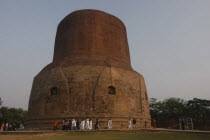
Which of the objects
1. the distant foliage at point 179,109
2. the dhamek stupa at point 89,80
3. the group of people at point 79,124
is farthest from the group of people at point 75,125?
the distant foliage at point 179,109

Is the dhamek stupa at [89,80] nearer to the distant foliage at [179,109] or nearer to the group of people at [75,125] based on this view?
the group of people at [75,125]

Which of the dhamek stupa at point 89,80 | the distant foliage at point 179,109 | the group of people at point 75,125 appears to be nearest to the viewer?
the group of people at point 75,125

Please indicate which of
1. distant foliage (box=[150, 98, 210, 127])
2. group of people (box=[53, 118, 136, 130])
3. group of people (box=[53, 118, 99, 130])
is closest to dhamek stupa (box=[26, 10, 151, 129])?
group of people (box=[53, 118, 136, 130])

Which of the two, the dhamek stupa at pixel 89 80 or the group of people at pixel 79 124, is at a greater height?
the dhamek stupa at pixel 89 80

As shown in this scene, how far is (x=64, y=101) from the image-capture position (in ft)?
43.0

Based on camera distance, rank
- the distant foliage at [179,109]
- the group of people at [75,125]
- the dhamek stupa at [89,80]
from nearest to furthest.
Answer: the group of people at [75,125], the dhamek stupa at [89,80], the distant foliage at [179,109]

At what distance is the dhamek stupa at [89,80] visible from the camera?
42.5 ft

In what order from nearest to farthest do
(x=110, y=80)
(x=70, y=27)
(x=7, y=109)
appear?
(x=110, y=80), (x=70, y=27), (x=7, y=109)

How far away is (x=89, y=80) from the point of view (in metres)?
13.5

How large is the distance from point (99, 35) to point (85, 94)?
487 cm

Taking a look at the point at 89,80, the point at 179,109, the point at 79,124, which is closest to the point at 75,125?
the point at 79,124

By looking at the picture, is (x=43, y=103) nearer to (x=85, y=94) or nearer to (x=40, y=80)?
(x=40, y=80)

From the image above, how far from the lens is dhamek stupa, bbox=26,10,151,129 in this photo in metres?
12.9

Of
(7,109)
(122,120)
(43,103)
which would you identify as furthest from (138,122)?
(7,109)
